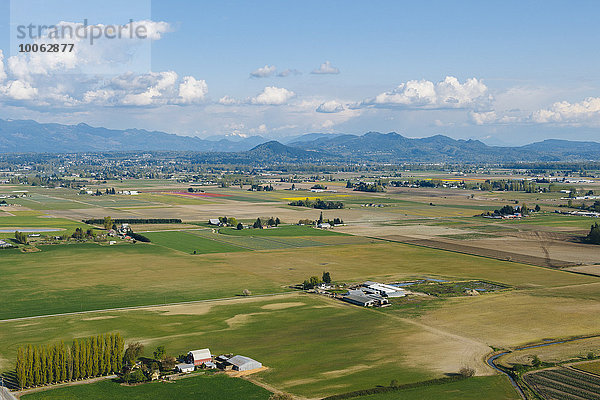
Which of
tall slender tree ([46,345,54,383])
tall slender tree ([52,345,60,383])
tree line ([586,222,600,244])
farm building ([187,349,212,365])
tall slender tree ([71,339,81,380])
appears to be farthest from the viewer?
tree line ([586,222,600,244])

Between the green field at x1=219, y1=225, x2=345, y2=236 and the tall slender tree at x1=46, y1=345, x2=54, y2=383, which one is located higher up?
the green field at x1=219, y1=225, x2=345, y2=236

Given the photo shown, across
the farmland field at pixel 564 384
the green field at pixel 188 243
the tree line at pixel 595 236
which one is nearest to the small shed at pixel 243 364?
the farmland field at pixel 564 384

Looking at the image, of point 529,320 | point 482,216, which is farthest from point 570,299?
point 482,216

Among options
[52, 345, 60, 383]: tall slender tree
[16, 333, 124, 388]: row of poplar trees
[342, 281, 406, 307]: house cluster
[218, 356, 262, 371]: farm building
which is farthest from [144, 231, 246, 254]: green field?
[52, 345, 60, 383]: tall slender tree

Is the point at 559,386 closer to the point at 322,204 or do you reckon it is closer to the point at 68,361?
the point at 68,361

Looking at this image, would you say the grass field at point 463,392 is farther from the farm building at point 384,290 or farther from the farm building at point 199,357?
the farm building at point 384,290

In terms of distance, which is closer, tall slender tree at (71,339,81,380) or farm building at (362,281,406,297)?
tall slender tree at (71,339,81,380)

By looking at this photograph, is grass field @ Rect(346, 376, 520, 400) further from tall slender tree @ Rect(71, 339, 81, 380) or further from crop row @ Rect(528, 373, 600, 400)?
tall slender tree @ Rect(71, 339, 81, 380)

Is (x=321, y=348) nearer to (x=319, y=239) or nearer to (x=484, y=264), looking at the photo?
(x=484, y=264)
